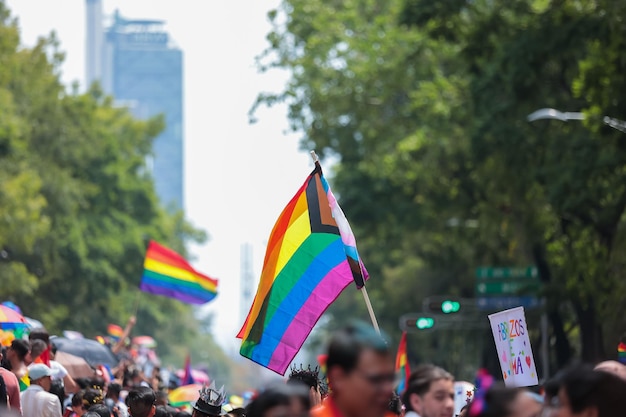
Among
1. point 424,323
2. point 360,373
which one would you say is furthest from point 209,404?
point 424,323

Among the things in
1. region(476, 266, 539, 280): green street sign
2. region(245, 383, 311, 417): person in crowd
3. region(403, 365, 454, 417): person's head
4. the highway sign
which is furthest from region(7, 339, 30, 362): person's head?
region(476, 266, 539, 280): green street sign

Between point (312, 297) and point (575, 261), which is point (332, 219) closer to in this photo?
point (312, 297)

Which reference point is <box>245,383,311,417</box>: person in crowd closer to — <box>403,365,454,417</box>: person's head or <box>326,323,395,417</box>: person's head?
<box>326,323,395,417</box>: person's head

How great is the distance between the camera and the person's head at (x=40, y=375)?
1257 centimetres

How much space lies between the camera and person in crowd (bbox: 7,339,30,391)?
498 inches

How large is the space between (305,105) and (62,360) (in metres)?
26.3

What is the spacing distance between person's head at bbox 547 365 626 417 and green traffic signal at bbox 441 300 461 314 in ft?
Result: 62.2

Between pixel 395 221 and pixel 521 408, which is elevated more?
pixel 395 221

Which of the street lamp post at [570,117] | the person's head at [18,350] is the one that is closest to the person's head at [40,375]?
the person's head at [18,350]

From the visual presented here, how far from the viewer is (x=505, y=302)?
37938 millimetres

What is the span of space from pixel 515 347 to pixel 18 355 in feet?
13.2

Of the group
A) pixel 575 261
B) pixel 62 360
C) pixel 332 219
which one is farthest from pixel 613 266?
pixel 332 219

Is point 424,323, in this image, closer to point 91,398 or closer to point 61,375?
point 61,375

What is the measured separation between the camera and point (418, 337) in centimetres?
6166
